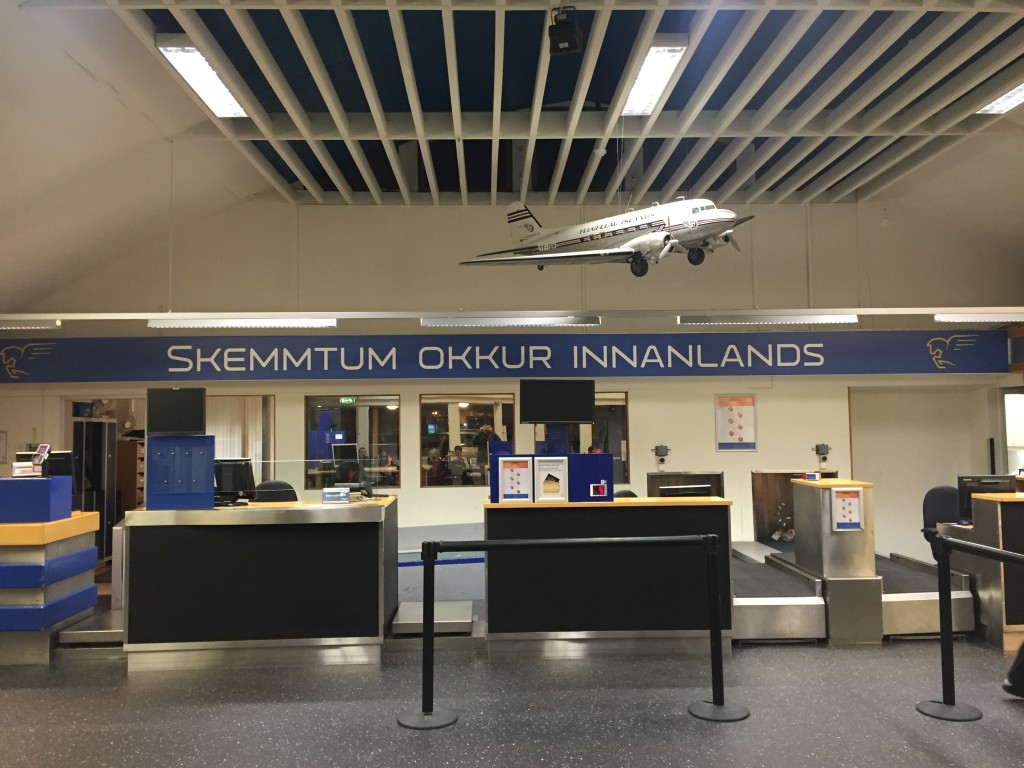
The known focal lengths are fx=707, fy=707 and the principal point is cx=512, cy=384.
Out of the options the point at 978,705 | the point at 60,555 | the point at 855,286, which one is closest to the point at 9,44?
the point at 60,555

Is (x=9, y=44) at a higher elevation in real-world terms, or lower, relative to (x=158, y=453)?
higher

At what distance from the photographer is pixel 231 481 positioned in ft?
17.9

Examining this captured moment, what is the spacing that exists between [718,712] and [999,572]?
9.00 feet

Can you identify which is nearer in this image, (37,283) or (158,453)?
(158,453)

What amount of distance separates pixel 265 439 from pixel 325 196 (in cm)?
330

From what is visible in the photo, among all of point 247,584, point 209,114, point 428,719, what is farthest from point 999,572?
point 209,114

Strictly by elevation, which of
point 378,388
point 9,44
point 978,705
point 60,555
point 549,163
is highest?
point 549,163

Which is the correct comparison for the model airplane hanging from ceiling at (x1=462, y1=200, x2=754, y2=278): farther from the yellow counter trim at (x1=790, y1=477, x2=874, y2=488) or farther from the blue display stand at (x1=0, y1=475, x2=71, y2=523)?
the blue display stand at (x1=0, y1=475, x2=71, y2=523)

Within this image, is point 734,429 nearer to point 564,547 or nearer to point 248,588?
point 564,547

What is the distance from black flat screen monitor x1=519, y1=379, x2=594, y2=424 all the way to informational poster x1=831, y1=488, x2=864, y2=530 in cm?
196

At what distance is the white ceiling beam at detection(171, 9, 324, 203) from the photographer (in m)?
4.85

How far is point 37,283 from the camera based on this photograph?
8.52 metres

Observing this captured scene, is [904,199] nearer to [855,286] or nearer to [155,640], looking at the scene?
[855,286]

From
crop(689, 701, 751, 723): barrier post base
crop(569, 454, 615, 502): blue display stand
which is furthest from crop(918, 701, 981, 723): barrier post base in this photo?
crop(569, 454, 615, 502): blue display stand
